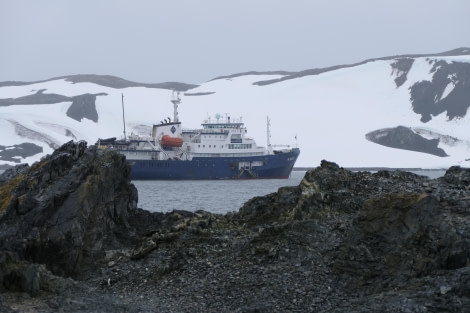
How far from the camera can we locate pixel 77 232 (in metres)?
16.7

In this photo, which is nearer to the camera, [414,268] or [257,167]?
[414,268]

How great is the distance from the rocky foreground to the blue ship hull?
52.2 meters

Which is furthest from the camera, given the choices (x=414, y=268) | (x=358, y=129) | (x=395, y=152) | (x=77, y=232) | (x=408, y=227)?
(x=358, y=129)

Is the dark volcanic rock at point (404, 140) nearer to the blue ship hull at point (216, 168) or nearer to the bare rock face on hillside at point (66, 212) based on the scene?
the blue ship hull at point (216, 168)

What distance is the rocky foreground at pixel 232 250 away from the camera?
12250mm

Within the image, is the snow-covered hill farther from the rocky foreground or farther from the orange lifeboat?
the rocky foreground

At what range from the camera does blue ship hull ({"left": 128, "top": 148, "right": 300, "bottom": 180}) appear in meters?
72.8

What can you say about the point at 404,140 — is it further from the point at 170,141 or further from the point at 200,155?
the point at 170,141

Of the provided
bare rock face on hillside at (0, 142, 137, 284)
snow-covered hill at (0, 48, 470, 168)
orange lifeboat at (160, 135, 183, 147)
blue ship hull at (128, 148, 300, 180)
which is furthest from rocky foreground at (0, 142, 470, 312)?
snow-covered hill at (0, 48, 470, 168)

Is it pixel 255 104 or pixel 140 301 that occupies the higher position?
pixel 255 104

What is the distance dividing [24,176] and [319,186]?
8054 mm

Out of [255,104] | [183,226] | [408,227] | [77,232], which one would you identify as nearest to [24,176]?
[77,232]

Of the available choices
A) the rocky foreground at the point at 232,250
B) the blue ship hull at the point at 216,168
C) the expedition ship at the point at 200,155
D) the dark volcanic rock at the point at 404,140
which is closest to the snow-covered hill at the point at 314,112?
the dark volcanic rock at the point at 404,140

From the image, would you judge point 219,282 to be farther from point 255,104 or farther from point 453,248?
point 255,104
